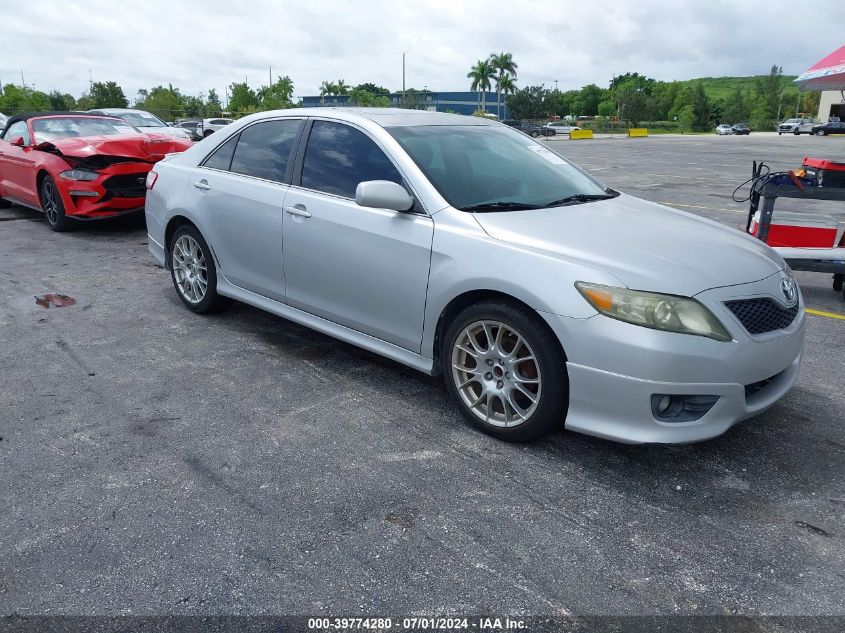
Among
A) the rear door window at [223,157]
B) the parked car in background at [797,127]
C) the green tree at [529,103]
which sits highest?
the green tree at [529,103]

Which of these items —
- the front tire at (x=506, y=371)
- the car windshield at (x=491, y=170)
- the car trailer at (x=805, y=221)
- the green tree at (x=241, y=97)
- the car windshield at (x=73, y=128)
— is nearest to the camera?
the front tire at (x=506, y=371)

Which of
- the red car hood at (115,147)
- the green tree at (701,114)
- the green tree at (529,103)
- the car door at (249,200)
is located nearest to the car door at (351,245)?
the car door at (249,200)

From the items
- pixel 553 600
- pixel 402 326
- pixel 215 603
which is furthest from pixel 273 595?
pixel 402 326

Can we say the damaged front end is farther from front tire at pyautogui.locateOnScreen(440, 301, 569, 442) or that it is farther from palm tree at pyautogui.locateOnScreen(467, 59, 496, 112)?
palm tree at pyautogui.locateOnScreen(467, 59, 496, 112)

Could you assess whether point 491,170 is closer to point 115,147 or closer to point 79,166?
point 115,147

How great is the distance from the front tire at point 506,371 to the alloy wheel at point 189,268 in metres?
2.54

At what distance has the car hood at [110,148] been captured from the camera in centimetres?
857

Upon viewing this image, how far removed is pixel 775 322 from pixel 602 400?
3.11 feet

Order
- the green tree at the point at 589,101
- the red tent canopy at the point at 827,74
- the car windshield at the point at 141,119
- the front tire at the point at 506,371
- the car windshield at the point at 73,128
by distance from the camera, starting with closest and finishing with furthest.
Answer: the front tire at the point at 506,371, the red tent canopy at the point at 827,74, the car windshield at the point at 73,128, the car windshield at the point at 141,119, the green tree at the point at 589,101

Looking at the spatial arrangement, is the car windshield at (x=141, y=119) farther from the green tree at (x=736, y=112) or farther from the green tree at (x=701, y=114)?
the green tree at (x=736, y=112)

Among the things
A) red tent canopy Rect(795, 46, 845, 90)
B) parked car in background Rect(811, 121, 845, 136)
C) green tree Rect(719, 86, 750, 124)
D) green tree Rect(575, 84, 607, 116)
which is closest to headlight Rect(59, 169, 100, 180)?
red tent canopy Rect(795, 46, 845, 90)

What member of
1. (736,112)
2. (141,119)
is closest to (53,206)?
(141,119)

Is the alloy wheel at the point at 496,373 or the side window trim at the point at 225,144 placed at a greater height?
the side window trim at the point at 225,144

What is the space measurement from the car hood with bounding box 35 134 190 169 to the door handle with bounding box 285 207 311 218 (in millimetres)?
5341
